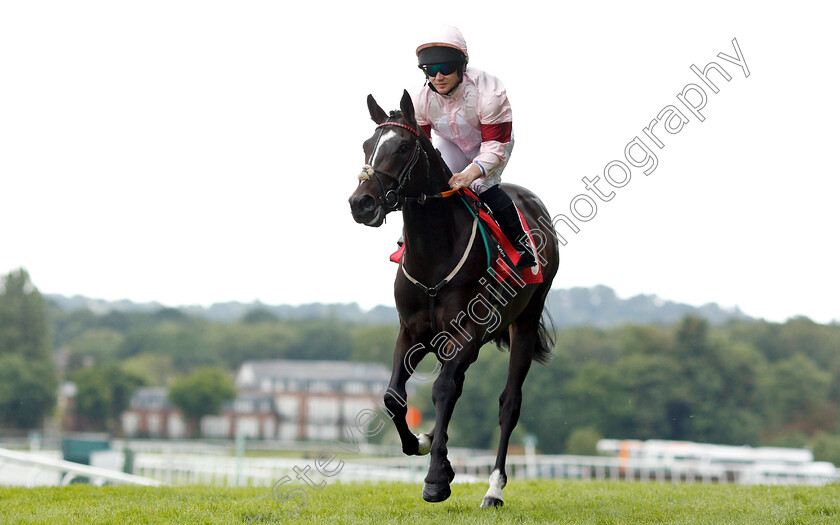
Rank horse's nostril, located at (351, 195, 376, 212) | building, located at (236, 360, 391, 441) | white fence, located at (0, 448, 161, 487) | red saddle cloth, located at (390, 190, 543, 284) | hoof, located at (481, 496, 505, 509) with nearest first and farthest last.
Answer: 1. horse's nostril, located at (351, 195, 376, 212)
2. red saddle cloth, located at (390, 190, 543, 284)
3. hoof, located at (481, 496, 505, 509)
4. white fence, located at (0, 448, 161, 487)
5. building, located at (236, 360, 391, 441)

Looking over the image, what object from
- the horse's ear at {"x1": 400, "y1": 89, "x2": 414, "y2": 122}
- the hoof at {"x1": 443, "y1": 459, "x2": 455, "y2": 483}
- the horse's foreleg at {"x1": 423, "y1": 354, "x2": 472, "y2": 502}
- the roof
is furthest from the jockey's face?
the roof

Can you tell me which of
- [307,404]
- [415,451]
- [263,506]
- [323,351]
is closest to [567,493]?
[415,451]

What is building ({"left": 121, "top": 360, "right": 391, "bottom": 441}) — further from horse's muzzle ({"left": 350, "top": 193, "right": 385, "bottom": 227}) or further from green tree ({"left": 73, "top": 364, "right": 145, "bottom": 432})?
horse's muzzle ({"left": 350, "top": 193, "right": 385, "bottom": 227})

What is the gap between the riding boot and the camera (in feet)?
21.3

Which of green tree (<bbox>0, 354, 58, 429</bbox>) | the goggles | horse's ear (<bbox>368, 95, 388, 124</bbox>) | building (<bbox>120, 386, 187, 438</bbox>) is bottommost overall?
building (<bbox>120, 386, 187, 438</bbox>)

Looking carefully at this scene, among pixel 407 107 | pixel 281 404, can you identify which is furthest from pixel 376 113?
pixel 281 404

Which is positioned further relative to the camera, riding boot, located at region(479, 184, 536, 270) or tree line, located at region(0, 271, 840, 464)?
tree line, located at region(0, 271, 840, 464)

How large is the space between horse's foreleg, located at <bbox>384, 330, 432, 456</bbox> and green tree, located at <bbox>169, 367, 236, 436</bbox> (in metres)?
103

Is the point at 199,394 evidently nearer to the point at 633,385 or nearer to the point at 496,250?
the point at 633,385

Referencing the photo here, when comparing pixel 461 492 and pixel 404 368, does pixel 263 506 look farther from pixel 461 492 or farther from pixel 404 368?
pixel 461 492

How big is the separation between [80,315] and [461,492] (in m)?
159

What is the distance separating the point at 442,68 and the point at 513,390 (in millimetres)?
2697

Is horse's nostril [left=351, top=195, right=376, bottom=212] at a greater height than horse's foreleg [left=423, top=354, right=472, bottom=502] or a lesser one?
greater

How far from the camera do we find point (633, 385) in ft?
241
